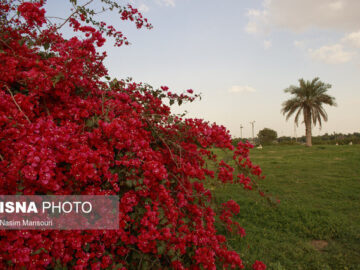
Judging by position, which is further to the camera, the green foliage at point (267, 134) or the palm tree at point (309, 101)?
the green foliage at point (267, 134)

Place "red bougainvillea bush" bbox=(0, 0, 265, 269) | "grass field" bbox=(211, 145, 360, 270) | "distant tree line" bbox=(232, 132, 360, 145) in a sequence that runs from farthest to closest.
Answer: "distant tree line" bbox=(232, 132, 360, 145) → "grass field" bbox=(211, 145, 360, 270) → "red bougainvillea bush" bbox=(0, 0, 265, 269)

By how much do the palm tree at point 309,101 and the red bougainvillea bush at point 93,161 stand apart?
29912mm

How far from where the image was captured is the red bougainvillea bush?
1.89 m

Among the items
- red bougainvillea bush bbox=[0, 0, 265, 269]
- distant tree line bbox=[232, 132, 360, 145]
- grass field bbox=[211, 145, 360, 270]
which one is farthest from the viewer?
distant tree line bbox=[232, 132, 360, 145]

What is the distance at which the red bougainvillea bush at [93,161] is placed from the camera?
1.89 metres

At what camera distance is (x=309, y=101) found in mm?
29297

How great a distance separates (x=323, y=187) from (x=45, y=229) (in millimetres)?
7526

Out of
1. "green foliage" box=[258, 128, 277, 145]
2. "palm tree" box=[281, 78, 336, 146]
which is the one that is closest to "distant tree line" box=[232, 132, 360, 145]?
"green foliage" box=[258, 128, 277, 145]

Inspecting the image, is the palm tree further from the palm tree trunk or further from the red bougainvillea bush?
the red bougainvillea bush

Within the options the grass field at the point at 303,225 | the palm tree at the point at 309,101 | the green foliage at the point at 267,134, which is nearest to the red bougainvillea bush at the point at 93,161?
the grass field at the point at 303,225

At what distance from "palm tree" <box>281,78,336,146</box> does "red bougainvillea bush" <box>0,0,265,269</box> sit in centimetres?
2991

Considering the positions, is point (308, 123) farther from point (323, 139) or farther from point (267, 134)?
point (323, 139)

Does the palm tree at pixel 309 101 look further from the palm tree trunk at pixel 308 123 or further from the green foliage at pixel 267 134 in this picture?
the green foliage at pixel 267 134

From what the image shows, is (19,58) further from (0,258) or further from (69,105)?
(0,258)
